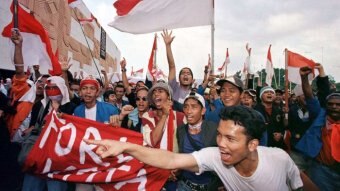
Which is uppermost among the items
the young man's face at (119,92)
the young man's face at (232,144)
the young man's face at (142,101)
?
the young man's face at (119,92)

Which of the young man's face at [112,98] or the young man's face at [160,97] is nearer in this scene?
the young man's face at [160,97]

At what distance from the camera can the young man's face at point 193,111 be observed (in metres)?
3.48

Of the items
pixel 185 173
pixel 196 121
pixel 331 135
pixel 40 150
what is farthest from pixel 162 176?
pixel 331 135

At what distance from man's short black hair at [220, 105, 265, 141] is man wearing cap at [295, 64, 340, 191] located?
1912 mm

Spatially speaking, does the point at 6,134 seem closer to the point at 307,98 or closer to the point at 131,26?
the point at 131,26

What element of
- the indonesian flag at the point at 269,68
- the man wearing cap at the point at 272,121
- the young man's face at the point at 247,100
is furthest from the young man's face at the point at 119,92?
the indonesian flag at the point at 269,68

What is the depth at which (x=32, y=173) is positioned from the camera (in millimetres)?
3756

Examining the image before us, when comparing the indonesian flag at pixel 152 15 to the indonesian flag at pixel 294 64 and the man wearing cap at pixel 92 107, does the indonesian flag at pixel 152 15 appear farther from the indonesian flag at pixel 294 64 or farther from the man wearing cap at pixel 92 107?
the indonesian flag at pixel 294 64

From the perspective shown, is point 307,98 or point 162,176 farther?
point 307,98

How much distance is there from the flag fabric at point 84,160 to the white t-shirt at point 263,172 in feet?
3.92

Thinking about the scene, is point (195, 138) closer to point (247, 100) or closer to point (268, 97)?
point (247, 100)

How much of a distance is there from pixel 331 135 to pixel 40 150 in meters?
3.37

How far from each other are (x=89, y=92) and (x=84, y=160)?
84 cm

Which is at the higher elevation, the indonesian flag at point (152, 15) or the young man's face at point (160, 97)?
the indonesian flag at point (152, 15)
